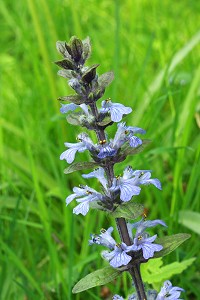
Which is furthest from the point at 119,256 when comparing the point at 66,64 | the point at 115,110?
the point at 66,64

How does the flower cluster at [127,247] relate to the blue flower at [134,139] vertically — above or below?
below

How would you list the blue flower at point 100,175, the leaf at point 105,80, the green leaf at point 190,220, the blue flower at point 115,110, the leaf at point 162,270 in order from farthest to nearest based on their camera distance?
the green leaf at point 190,220 → the leaf at point 162,270 → the blue flower at point 100,175 → the leaf at point 105,80 → the blue flower at point 115,110

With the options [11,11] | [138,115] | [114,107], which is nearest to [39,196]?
[138,115]

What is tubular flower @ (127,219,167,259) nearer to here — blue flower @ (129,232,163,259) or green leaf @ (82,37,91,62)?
blue flower @ (129,232,163,259)

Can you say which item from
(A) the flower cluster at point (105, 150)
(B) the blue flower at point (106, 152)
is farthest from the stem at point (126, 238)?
(B) the blue flower at point (106, 152)

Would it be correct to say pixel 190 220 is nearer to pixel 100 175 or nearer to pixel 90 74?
pixel 100 175

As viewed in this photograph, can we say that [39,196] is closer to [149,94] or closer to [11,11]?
[149,94]

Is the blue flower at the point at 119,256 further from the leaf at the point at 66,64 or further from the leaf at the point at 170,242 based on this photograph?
the leaf at the point at 66,64

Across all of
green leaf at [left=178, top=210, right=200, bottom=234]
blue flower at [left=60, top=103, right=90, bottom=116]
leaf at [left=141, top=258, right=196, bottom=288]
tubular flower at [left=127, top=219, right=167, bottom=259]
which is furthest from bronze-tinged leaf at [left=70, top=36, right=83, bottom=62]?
green leaf at [left=178, top=210, right=200, bottom=234]
